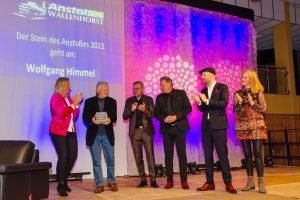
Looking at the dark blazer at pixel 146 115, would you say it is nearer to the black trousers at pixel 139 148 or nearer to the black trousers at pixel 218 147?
the black trousers at pixel 139 148

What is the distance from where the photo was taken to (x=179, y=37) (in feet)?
22.6

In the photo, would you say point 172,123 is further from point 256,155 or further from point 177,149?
point 256,155

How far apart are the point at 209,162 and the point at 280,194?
84 cm

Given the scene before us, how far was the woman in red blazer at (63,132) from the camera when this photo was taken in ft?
13.0

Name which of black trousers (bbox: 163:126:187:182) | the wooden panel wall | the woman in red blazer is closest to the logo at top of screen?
the woman in red blazer

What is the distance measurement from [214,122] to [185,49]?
3.27 metres

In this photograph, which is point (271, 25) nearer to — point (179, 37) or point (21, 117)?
point (179, 37)

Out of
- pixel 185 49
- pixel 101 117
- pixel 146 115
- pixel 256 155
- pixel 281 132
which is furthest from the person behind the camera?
pixel 281 132

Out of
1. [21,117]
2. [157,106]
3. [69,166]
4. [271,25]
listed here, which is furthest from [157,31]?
[271,25]

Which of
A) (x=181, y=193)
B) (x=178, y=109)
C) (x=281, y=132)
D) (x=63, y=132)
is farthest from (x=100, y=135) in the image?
(x=281, y=132)

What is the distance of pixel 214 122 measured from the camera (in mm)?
3943

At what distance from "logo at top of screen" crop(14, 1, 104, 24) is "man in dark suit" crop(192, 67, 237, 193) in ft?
8.96

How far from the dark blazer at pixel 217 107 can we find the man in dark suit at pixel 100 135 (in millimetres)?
1153

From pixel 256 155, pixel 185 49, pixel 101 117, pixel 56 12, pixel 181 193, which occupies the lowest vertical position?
pixel 181 193
